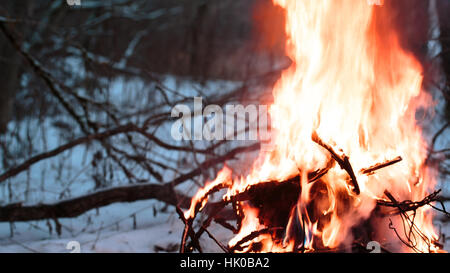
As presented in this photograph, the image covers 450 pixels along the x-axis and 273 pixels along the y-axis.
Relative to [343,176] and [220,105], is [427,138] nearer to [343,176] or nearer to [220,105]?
[220,105]

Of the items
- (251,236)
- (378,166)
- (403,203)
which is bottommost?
(251,236)

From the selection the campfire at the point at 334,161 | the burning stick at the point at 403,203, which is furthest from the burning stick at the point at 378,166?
the burning stick at the point at 403,203

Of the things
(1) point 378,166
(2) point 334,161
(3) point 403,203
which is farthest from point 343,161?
(3) point 403,203

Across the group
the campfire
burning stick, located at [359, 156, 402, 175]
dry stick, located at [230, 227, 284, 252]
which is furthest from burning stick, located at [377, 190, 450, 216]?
dry stick, located at [230, 227, 284, 252]

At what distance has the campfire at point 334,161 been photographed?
238cm

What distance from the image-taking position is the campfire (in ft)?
7.79

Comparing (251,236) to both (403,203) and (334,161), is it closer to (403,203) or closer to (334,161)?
(334,161)

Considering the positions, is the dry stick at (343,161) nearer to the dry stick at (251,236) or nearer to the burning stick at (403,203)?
the burning stick at (403,203)

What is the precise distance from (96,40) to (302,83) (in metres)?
8.55

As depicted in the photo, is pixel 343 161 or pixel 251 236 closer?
pixel 343 161

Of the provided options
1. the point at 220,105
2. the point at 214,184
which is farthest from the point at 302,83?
the point at 220,105

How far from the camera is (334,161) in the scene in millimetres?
2377

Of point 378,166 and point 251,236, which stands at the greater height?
point 378,166

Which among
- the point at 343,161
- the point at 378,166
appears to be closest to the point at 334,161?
the point at 343,161
